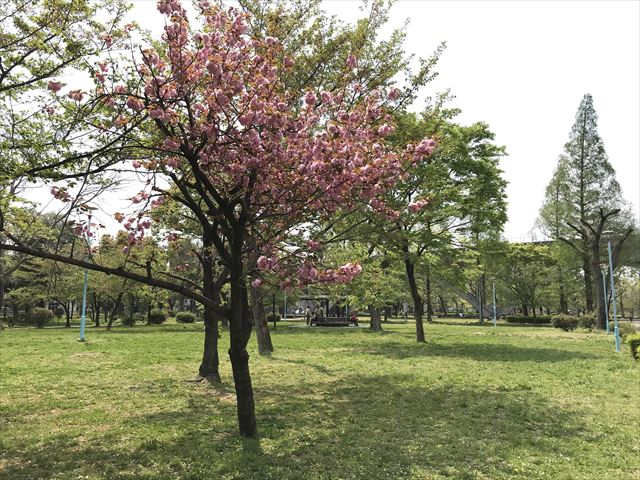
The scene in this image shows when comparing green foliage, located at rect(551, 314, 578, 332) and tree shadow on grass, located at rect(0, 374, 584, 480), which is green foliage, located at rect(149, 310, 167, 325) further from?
tree shadow on grass, located at rect(0, 374, 584, 480)

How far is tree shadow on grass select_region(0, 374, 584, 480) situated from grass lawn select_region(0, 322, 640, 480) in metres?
0.03

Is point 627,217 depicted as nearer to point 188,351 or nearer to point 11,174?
point 188,351

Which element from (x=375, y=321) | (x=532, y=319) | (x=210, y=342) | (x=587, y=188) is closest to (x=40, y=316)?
(x=375, y=321)

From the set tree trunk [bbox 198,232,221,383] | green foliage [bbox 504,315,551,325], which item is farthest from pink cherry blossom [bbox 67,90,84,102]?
green foliage [bbox 504,315,551,325]

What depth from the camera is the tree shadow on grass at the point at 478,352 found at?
15.8m

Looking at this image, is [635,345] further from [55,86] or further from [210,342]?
[55,86]

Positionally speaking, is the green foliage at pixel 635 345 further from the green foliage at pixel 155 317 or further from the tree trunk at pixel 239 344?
the green foliage at pixel 155 317

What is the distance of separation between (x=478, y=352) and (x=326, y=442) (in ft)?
41.1

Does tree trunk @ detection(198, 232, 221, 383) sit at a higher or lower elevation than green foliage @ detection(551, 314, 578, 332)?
Answer: higher

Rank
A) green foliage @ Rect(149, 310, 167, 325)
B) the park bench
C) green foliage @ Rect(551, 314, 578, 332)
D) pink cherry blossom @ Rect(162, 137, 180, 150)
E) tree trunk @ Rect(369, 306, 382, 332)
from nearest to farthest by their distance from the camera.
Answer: pink cherry blossom @ Rect(162, 137, 180, 150)
tree trunk @ Rect(369, 306, 382, 332)
green foliage @ Rect(551, 314, 578, 332)
the park bench
green foliage @ Rect(149, 310, 167, 325)

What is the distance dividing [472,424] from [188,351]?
1295cm

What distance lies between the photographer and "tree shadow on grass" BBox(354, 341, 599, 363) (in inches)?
623

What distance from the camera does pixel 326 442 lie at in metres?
6.70

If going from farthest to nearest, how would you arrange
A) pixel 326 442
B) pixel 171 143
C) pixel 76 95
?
pixel 326 442, pixel 76 95, pixel 171 143
